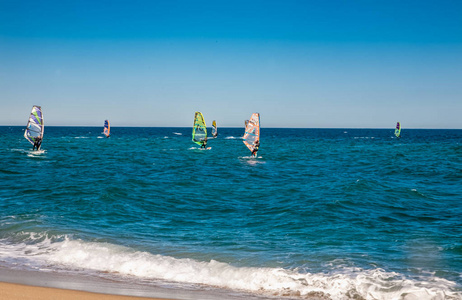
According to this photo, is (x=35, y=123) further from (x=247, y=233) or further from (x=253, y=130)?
(x=247, y=233)

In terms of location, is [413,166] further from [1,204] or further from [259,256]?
[1,204]

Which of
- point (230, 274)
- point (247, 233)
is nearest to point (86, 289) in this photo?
point (230, 274)

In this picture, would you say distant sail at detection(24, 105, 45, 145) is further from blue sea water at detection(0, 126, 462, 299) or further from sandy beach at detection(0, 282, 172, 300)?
sandy beach at detection(0, 282, 172, 300)

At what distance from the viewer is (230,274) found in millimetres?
7082

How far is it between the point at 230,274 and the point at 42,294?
3.06 meters

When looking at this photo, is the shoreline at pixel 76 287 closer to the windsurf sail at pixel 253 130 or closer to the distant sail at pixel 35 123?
the windsurf sail at pixel 253 130

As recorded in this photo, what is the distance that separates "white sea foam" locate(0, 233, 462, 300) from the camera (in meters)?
6.32

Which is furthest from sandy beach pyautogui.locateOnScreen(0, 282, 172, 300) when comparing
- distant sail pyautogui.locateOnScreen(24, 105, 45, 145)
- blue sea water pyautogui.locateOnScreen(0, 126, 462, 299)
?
A: distant sail pyautogui.locateOnScreen(24, 105, 45, 145)

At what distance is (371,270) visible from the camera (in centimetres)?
711

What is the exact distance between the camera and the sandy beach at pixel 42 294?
17.8 ft

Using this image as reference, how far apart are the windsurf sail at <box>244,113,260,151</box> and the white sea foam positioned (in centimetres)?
2078

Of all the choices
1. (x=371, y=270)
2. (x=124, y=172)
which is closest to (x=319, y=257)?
(x=371, y=270)

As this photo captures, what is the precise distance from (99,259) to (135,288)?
1.81m

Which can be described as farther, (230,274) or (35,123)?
(35,123)
